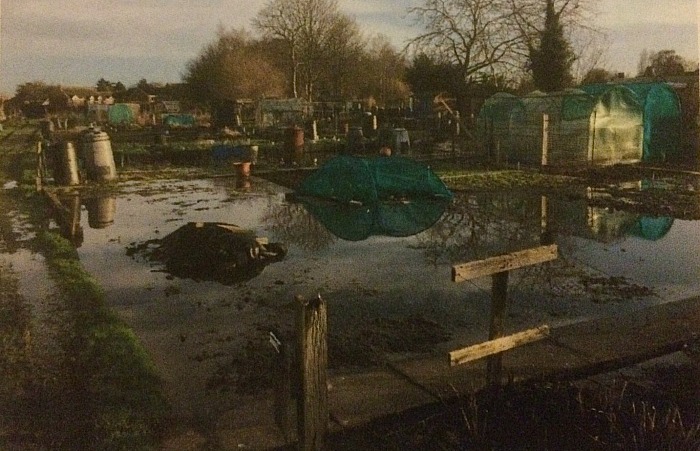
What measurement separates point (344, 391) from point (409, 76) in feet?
56.8

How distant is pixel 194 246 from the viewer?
820 cm

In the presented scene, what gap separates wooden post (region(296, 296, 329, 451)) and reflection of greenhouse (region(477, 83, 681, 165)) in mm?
14963

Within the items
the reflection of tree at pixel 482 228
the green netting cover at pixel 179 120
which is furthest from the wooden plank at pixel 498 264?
the green netting cover at pixel 179 120

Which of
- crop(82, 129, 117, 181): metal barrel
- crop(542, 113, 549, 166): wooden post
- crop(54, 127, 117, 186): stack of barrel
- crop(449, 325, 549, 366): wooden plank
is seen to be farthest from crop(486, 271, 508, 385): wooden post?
crop(82, 129, 117, 181): metal barrel

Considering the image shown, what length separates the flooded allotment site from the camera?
5016mm

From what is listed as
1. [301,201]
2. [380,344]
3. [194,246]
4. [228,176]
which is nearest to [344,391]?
[380,344]

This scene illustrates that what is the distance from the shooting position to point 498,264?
Result: 12.5ft

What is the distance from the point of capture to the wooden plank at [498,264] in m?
3.67

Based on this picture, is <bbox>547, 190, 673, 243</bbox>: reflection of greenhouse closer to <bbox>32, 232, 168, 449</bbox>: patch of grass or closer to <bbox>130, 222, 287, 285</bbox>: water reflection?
<bbox>130, 222, 287, 285</bbox>: water reflection

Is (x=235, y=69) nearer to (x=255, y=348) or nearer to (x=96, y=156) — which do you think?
(x=96, y=156)

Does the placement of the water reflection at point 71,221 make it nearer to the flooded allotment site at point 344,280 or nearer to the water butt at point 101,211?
the flooded allotment site at point 344,280

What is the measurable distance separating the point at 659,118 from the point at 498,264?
56.6 ft

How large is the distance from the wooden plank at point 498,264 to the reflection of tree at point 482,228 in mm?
4411

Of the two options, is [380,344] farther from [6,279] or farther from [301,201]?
[301,201]
